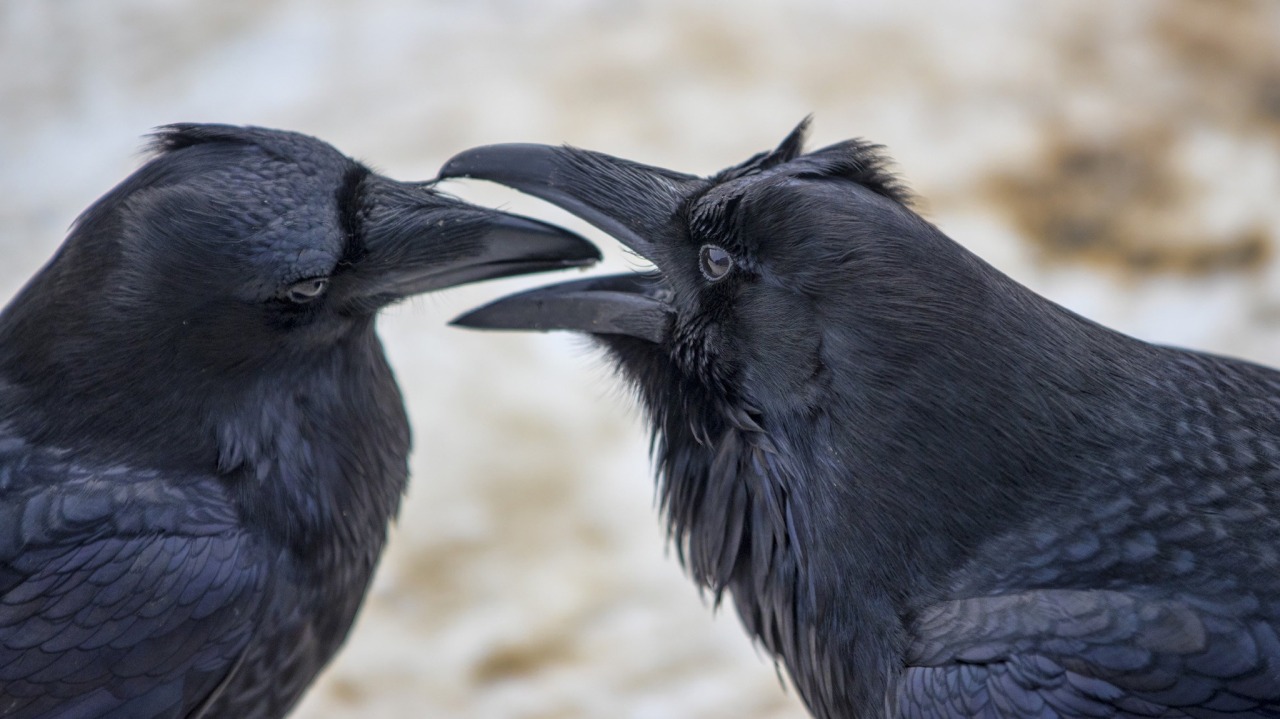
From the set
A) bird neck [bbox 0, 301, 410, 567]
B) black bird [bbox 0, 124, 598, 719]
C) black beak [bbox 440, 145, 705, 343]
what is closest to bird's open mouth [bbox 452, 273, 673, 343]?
black beak [bbox 440, 145, 705, 343]

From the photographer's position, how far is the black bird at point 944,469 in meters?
2.49

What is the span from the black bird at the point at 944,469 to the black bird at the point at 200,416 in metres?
0.63

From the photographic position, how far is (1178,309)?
570 centimetres

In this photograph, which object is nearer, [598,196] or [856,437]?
[856,437]

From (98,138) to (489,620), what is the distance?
302cm

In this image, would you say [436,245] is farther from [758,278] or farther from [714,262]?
[758,278]

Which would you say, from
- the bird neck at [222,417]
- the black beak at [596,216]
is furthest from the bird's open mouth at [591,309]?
the bird neck at [222,417]

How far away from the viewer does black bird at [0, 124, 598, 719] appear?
291 centimetres

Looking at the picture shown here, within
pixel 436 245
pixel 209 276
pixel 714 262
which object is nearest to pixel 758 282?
pixel 714 262

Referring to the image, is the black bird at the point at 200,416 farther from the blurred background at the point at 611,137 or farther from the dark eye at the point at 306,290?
the blurred background at the point at 611,137

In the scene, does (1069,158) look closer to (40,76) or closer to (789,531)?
(789,531)

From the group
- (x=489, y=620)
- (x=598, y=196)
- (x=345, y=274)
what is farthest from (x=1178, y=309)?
(x=345, y=274)

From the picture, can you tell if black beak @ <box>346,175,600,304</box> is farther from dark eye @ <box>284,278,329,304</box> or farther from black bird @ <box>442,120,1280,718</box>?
black bird @ <box>442,120,1280,718</box>

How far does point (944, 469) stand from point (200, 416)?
1.58 metres
